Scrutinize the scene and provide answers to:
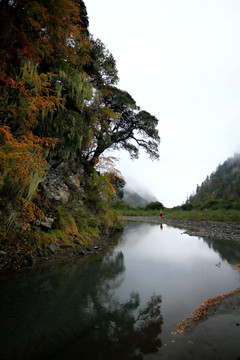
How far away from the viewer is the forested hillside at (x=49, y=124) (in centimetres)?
557

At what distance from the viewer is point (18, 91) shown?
21.2ft

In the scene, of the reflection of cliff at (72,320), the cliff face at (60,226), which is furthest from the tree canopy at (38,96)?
the reflection of cliff at (72,320)

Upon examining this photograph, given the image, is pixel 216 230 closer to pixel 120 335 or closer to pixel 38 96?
pixel 120 335

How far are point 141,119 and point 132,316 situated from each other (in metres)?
15.4

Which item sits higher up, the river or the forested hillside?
the forested hillside

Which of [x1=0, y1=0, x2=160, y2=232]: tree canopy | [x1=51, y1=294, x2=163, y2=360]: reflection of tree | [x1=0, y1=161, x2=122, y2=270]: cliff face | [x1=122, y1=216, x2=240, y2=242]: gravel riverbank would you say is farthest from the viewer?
[x1=122, y1=216, x2=240, y2=242]: gravel riverbank

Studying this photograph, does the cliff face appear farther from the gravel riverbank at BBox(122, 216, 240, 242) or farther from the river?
the gravel riverbank at BBox(122, 216, 240, 242)

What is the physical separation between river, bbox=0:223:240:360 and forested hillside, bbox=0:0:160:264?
2086 millimetres

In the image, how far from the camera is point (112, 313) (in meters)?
3.78

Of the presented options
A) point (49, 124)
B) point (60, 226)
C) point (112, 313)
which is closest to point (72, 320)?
point (112, 313)

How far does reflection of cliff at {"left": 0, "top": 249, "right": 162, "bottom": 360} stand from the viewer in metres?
2.74

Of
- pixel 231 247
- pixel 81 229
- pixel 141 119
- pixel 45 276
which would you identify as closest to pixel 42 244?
pixel 45 276

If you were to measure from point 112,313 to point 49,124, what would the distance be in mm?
7552

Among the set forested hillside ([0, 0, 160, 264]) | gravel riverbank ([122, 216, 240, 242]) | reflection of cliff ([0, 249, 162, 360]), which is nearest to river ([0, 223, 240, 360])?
reflection of cliff ([0, 249, 162, 360])
